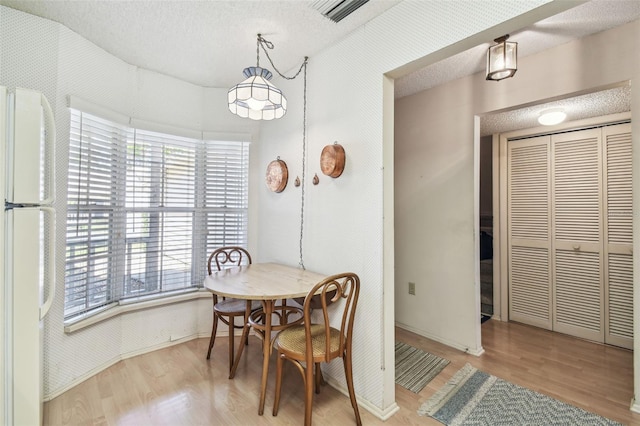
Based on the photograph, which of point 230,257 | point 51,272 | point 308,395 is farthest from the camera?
point 230,257

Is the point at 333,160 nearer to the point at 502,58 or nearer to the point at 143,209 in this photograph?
the point at 502,58

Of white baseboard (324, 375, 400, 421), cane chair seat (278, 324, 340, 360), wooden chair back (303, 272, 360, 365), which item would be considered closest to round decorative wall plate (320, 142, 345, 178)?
wooden chair back (303, 272, 360, 365)

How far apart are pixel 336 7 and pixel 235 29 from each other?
73cm

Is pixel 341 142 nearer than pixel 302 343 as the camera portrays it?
No

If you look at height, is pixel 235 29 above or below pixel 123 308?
above

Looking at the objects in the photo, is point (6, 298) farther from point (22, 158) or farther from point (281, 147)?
point (281, 147)

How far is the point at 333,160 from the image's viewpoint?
6.77 feet

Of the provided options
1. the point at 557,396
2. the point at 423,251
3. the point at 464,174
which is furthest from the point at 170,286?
the point at 557,396

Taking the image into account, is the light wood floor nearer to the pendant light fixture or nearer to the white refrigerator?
the white refrigerator

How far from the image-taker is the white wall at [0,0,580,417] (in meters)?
1.73

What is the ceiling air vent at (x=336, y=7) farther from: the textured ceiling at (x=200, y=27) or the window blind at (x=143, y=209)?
the window blind at (x=143, y=209)

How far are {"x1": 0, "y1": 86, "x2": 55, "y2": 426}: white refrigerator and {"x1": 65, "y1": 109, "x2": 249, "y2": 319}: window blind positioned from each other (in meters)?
1.18

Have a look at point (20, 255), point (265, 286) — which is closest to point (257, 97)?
point (265, 286)

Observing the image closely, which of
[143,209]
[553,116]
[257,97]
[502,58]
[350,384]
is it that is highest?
[502,58]
